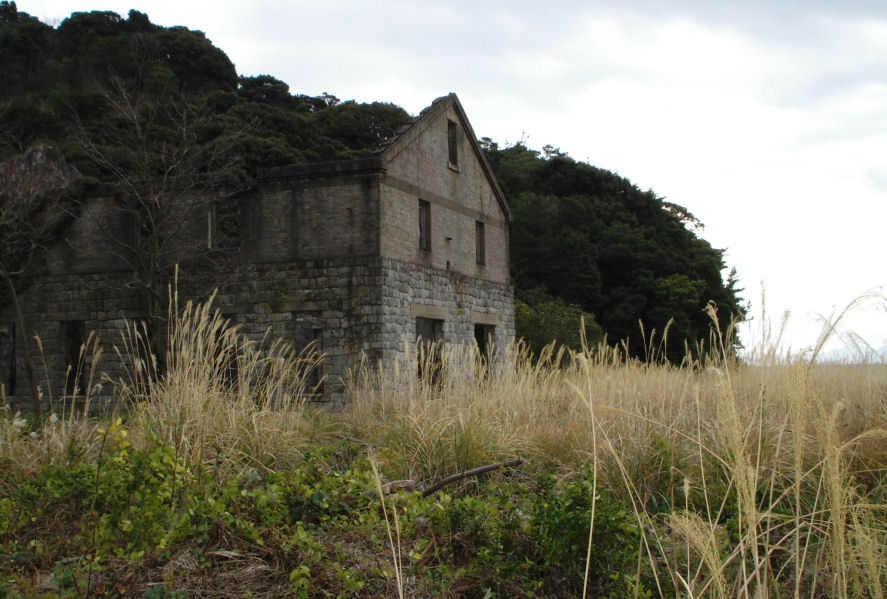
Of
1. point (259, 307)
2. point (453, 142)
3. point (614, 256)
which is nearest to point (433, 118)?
point (453, 142)

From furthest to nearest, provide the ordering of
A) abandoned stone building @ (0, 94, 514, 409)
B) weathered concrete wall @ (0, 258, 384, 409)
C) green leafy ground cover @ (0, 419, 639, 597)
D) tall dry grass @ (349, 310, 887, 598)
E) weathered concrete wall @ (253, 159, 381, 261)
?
1. weathered concrete wall @ (253, 159, 381, 261)
2. abandoned stone building @ (0, 94, 514, 409)
3. weathered concrete wall @ (0, 258, 384, 409)
4. green leafy ground cover @ (0, 419, 639, 597)
5. tall dry grass @ (349, 310, 887, 598)

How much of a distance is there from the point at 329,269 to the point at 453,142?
4.99m

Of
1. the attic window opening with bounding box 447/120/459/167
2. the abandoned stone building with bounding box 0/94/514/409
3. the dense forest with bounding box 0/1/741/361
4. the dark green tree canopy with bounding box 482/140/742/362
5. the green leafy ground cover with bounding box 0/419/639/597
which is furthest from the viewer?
the dark green tree canopy with bounding box 482/140/742/362

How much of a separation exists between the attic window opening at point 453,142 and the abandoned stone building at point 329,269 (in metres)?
0.02

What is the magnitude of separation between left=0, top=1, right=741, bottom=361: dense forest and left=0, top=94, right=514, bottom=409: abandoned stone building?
23.6ft

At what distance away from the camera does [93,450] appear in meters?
5.17

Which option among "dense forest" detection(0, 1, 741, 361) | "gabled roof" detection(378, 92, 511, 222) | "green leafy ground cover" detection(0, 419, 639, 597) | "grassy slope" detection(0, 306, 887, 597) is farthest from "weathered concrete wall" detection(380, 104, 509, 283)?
"green leafy ground cover" detection(0, 419, 639, 597)

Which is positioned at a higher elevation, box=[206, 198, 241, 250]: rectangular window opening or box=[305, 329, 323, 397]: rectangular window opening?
box=[206, 198, 241, 250]: rectangular window opening

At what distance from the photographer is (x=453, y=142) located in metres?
17.5

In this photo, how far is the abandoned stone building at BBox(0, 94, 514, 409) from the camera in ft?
46.3

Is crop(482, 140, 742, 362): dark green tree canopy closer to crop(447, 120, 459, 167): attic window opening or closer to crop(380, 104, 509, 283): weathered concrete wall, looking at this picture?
crop(380, 104, 509, 283): weathered concrete wall

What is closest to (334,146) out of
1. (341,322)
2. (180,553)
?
(341,322)

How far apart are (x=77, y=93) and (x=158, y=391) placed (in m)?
27.3

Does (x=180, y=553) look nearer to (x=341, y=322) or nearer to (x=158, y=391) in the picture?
(x=158, y=391)
